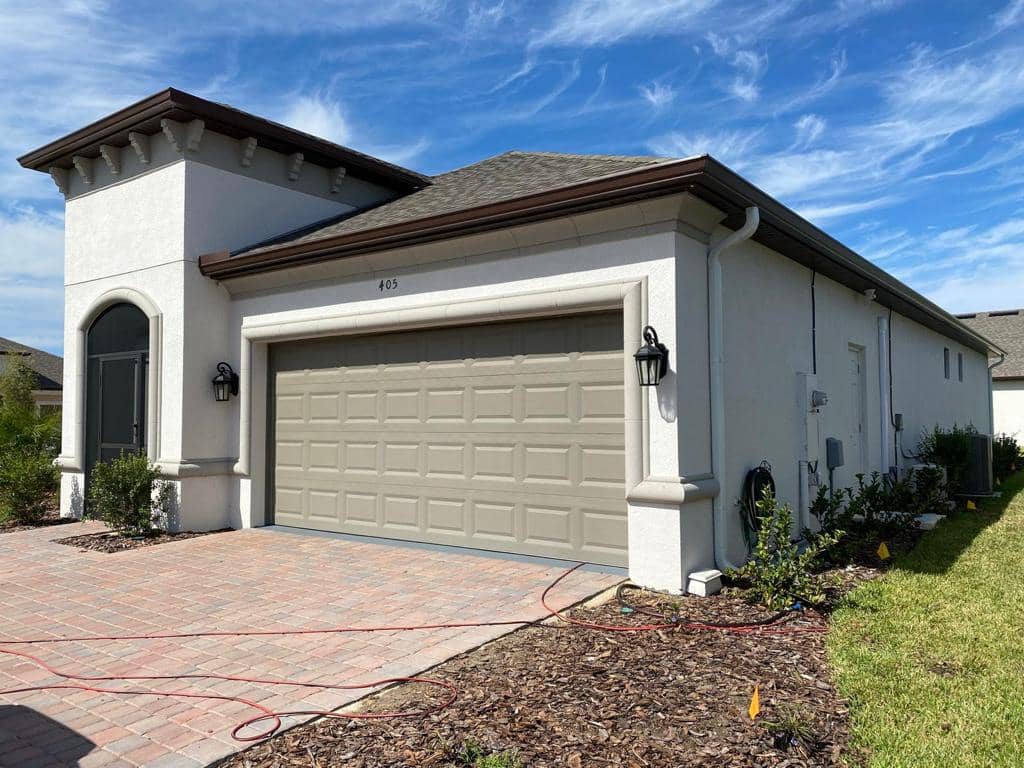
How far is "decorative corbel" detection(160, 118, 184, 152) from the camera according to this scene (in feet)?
31.4

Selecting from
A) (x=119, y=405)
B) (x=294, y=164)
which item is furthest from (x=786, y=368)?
(x=119, y=405)

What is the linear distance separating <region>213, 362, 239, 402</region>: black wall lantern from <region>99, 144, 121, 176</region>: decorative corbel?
3.49m

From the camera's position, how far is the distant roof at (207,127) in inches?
373

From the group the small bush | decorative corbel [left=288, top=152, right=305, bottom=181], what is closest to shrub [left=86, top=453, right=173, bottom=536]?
the small bush

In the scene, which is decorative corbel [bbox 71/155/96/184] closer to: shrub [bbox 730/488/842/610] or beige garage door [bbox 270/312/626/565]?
beige garage door [bbox 270/312/626/565]

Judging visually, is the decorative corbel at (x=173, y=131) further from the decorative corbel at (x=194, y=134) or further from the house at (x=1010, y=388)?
the house at (x=1010, y=388)

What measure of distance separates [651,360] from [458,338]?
2616 mm

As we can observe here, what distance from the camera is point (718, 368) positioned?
6.89 meters

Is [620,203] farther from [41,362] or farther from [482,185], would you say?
[41,362]

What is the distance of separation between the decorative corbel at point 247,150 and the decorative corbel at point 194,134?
620mm

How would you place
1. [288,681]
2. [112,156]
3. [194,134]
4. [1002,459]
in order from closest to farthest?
[288,681], [194,134], [112,156], [1002,459]

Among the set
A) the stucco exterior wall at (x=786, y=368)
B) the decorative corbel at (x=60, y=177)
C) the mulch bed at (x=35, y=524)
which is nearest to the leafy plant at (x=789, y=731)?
the stucco exterior wall at (x=786, y=368)


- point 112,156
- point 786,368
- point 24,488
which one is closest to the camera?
point 786,368

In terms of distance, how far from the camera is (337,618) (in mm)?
5645
